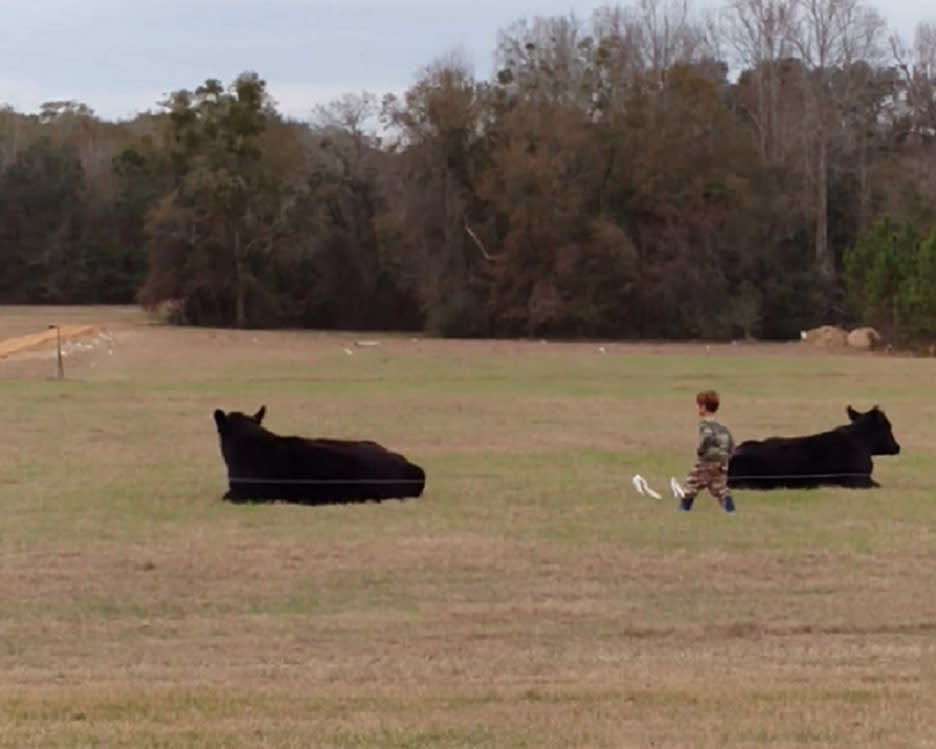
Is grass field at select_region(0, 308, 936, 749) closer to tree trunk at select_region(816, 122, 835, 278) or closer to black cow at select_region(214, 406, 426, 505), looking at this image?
black cow at select_region(214, 406, 426, 505)

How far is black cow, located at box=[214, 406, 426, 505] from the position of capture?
16375mm

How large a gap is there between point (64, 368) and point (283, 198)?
32223 mm

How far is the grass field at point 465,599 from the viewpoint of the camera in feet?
23.9

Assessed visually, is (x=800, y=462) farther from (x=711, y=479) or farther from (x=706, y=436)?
(x=706, y=436)

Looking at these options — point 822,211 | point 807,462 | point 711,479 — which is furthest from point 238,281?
point 711,479

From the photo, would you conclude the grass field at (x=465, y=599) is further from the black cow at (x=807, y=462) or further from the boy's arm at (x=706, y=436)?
the boy's arm at (x=706, y=436)

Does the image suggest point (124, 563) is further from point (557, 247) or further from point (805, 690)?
point (557, 247)

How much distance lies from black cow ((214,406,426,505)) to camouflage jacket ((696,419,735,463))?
10.5ft

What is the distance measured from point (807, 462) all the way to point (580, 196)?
49176mm

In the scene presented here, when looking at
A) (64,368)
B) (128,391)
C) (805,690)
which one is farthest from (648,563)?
(64,368)

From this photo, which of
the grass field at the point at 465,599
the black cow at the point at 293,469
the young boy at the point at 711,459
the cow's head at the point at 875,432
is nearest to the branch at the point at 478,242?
the grass field at the point at 465,599

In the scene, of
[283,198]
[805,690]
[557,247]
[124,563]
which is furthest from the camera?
[283,198]

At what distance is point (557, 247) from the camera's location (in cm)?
6581

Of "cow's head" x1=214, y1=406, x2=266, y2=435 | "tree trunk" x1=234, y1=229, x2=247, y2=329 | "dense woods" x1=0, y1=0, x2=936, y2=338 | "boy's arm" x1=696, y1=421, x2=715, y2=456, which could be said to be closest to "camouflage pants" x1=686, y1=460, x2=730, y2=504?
"boy's arm" x1=696, y1=421, x2=715, y2=456
